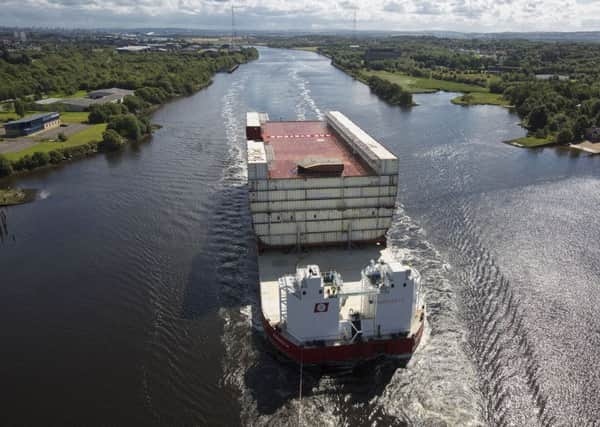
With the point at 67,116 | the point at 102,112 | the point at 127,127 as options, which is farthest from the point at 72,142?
the point at 67,116

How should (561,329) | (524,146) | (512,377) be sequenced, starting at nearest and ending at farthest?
(512,377) < (561,329) < (524,146)

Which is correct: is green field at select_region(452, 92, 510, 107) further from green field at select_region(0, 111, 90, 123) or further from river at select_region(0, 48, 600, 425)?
green field at select_region(0, 111, 90, 123)

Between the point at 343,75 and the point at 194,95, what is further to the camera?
the point at 343,75

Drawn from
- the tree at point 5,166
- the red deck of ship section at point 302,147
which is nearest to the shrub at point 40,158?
the tree at point 5,166

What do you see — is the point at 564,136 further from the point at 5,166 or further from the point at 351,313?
the point at 5,166

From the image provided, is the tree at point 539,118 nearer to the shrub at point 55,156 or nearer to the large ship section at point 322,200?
the large ship section at point 322,200

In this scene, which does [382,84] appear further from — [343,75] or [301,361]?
[301,361]

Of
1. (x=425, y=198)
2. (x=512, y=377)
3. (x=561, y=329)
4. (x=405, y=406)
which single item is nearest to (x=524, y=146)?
(x=425, y=198)
